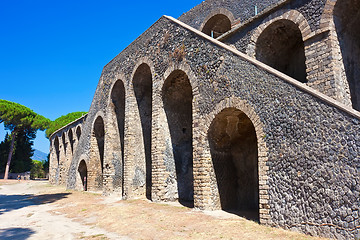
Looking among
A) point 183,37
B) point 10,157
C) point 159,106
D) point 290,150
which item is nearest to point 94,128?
point 159,106

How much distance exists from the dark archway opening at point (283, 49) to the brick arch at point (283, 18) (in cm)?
12

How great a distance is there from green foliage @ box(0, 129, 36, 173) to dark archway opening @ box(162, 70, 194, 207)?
110 feet

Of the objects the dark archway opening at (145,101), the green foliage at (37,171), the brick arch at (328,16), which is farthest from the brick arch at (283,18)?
the green foliage at (37,171)

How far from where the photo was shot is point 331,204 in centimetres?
536

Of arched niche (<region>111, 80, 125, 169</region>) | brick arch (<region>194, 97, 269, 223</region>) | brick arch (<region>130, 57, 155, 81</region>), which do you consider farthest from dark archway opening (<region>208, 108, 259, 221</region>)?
arched niche (<region>111, 80, 125, 169</region>)

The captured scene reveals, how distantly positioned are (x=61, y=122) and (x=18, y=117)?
286 inches

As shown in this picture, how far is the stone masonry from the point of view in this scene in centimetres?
560

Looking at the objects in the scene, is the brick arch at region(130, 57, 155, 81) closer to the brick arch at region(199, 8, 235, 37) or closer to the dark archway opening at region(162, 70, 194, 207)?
the dark archway opening at region(162, 70, 194, 207)

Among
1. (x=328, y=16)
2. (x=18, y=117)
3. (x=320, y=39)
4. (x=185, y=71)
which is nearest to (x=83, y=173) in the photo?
(x=185, y=71)

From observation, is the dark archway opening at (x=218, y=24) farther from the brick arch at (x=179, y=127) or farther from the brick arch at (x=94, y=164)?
the brick arch at (x=94, y=164)

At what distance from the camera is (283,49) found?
10.5 metres

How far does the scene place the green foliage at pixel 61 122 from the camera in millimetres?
41750

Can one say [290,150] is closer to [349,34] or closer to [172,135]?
[349,34]

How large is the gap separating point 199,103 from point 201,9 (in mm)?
10223
